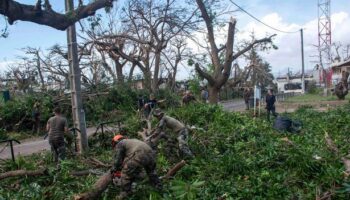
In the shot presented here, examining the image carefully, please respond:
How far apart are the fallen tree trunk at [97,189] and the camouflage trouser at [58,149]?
3561mm

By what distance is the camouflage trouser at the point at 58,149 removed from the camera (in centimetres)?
1097

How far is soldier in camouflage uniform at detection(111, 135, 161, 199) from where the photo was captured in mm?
7742

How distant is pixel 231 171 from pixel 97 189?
136 inches

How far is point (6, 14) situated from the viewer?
642cm

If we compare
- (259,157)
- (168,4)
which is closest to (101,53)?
(168,4)

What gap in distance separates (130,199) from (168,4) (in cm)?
2178

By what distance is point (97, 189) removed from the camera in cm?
755

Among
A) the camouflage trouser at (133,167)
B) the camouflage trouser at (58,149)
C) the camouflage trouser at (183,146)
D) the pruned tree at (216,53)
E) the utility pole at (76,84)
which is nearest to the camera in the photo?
the camouflage trouser at (133,167)

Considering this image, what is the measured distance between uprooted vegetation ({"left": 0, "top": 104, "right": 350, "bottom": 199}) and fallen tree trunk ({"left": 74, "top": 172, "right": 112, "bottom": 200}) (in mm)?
298

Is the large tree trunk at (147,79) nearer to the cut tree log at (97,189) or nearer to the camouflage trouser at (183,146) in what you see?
the camouflage trouser at (183,146)

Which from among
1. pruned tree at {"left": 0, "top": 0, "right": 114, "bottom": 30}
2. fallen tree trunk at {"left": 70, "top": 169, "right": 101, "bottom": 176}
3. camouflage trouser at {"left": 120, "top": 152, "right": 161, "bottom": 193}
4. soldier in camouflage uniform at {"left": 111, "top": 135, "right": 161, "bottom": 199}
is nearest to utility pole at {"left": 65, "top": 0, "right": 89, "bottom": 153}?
fallen tree trunk at {"left": 70, "top": 169, "right": 101, "bottom": 176}

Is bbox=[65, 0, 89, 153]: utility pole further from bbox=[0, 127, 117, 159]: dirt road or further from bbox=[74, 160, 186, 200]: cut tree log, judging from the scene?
bbox=[74, 160, 186, 200]: cut tree log

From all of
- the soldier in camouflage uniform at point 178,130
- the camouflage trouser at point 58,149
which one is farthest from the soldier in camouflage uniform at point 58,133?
the soldier in camouflage uniform at point 178,130

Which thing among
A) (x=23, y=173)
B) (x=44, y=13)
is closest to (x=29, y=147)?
(x=23, y=173)
